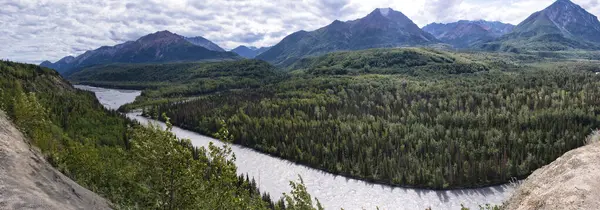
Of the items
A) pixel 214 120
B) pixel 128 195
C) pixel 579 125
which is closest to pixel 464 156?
pixel 579 125

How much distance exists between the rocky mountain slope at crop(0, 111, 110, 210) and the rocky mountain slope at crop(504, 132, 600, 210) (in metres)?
19.9

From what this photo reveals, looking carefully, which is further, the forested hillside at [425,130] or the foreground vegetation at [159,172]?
the forested hillside at [425,130]

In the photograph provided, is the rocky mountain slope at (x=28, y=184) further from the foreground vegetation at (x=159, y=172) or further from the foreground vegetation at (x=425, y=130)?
the foreground vegetation at (x=425, y=130)

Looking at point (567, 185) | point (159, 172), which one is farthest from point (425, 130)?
point (159, 172)

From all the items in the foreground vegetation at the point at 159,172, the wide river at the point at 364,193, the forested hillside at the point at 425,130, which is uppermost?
the foreground vegetation at the point at 159,172

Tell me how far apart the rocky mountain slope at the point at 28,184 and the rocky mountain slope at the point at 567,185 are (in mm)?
19920

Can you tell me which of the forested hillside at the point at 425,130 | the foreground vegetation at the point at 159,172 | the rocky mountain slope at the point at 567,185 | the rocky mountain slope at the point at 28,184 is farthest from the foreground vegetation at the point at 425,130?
the rocky mountain slope at the point at 567,185

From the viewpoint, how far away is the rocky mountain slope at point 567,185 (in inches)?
533

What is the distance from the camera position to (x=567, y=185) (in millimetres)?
14773

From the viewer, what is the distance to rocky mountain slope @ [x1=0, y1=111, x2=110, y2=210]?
13.9 m

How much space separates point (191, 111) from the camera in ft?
455

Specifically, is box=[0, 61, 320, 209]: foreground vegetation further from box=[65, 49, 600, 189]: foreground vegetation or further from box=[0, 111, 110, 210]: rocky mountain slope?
box=[65, 49, 600, 189]: foreground vegetation

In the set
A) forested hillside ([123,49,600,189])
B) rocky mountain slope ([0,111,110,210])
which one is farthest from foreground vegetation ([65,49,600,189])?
rocky mountain slope ([0,111,110,210])

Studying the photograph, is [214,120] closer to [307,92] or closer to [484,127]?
[307,92]
